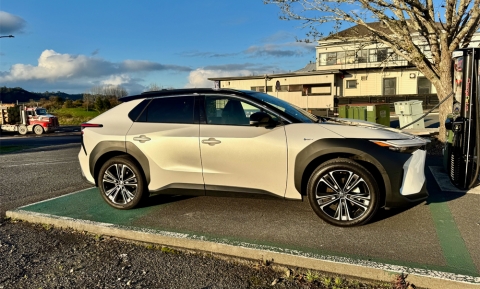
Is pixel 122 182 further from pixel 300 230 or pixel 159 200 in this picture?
pixel 300 230

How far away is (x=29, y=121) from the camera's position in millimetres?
28734

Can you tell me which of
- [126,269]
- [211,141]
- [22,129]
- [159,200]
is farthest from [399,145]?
[22,129]

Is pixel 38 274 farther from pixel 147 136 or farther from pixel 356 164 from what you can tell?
pixel 356 164

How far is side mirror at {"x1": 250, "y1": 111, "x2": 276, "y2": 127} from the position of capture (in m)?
4.19

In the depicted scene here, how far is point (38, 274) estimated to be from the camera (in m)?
3.29

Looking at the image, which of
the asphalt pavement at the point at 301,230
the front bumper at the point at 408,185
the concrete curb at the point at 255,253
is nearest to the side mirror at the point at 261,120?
the asphalt pavement at the point at 301,230

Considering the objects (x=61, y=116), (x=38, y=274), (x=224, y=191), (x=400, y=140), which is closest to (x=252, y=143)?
(x=224, y=191)

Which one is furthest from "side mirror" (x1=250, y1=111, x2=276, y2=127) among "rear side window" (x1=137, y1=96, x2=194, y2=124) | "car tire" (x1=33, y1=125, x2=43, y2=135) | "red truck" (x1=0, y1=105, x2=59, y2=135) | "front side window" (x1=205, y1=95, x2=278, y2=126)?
"car tire" (x1=33, y1=125, x2=43, y2=135)

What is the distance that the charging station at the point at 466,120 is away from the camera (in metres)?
5.10

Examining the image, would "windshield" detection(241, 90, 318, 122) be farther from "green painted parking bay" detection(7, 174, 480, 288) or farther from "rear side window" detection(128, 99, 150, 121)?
"rear side window" detection(128, 99, 150, 121)

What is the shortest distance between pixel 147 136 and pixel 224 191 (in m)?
1.30

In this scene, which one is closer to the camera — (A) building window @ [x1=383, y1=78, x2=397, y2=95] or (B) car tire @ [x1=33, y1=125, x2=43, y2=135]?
(B) car tire @ [x1=33, y1=125, x2=43, y2=135]

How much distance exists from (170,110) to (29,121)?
2913 centimetres

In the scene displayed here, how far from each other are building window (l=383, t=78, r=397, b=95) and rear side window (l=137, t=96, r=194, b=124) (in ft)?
117
